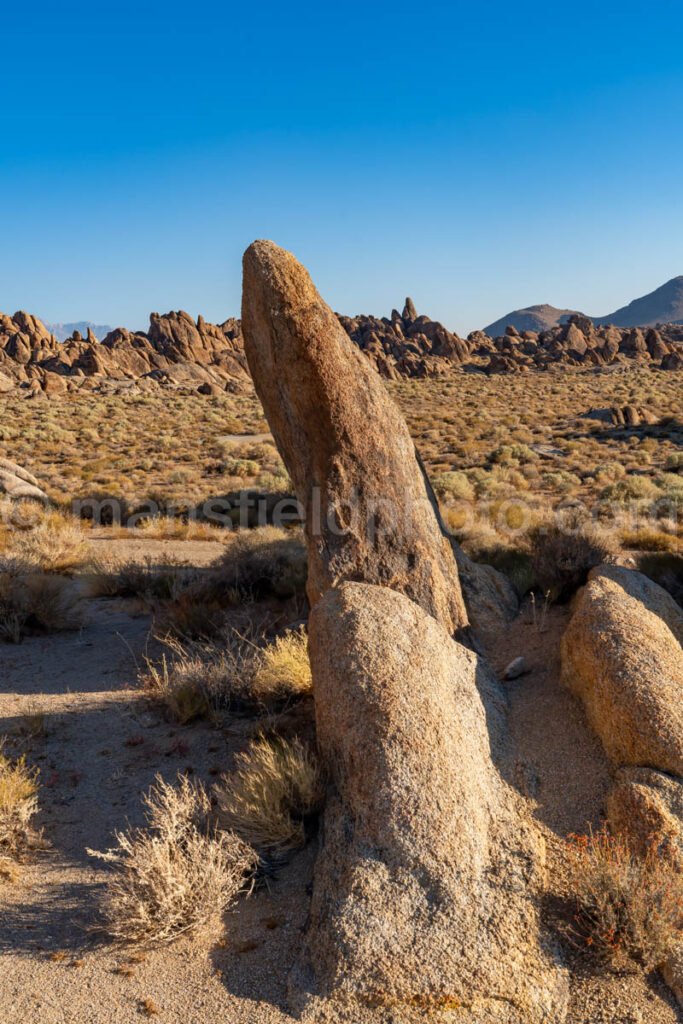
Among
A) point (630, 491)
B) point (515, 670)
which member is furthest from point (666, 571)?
point (630, 491)

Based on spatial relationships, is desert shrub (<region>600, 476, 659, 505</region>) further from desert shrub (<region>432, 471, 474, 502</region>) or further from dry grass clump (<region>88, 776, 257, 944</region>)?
dry grass clump (<region>88, 776, 257, 944</region>)

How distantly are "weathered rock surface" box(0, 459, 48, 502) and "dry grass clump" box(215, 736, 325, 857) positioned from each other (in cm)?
1561

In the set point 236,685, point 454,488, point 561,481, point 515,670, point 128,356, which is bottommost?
point 236,685

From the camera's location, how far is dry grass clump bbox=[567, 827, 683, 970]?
11.3ft

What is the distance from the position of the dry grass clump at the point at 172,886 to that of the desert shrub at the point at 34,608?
217 inches

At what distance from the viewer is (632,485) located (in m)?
18.7

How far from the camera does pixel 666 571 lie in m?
7.89

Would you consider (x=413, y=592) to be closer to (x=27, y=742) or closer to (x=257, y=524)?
(x=27, y=742)

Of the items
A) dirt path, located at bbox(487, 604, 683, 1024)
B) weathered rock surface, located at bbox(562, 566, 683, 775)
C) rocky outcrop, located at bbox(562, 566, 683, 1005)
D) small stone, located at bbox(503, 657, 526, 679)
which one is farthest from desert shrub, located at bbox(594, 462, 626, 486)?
rocky outcrop, located at bbox(562, 566, 683, 1005)

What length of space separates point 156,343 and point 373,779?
102925 millimetres

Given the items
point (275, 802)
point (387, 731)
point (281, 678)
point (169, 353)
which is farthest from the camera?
point (169, 353)

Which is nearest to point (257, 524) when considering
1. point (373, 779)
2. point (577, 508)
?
point (577, 508)

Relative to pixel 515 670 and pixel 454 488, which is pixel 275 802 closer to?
pixel 515 670

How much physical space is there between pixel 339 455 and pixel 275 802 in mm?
2827
